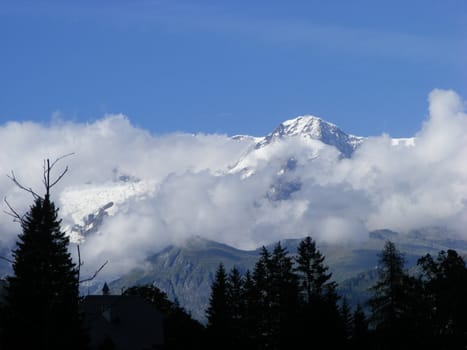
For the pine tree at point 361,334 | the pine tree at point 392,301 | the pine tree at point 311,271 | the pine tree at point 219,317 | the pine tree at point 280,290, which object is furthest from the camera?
the pine tree at point 311,271

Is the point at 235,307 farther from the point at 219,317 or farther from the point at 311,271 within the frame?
the point at 219,317

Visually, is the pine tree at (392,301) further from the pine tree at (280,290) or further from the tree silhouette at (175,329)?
the tree silhouette at (175,329)

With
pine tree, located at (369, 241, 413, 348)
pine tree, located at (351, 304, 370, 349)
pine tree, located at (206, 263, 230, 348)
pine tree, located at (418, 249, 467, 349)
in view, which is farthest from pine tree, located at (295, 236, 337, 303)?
pine tree, located at (369, 241, 413, 348)

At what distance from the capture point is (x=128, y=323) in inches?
3155

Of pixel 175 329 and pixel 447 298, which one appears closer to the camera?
pixel 447 298

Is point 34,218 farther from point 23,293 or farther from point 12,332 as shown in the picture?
point 12,332

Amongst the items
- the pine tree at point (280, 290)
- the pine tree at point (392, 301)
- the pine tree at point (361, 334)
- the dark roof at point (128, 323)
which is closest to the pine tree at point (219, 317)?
the pine tree at point (280, 290)

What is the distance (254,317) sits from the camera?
76.9 metres

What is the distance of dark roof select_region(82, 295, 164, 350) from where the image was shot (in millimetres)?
77250

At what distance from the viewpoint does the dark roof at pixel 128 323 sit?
7725 cm

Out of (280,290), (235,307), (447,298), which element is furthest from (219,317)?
(447,298)

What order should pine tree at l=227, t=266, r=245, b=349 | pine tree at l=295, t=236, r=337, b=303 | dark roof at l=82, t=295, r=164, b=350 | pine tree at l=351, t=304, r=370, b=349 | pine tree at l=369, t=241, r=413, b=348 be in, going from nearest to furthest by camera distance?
pine tree at l=369, t=241, r=413, b=348 < pine tree at l=227, t=266, r=245, b=349 < pine tree at l=351, t=304, r=370, b=349 < pine tree at l=295, t=236, r=337, b=303 < dark roof at l=82, t=295, r=164, b=350

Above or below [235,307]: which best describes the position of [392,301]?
below

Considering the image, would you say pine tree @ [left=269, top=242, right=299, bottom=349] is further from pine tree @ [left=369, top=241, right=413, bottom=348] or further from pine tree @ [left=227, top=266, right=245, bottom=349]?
pine tree @ [left=369, top=241, right=413, bottom=348]
